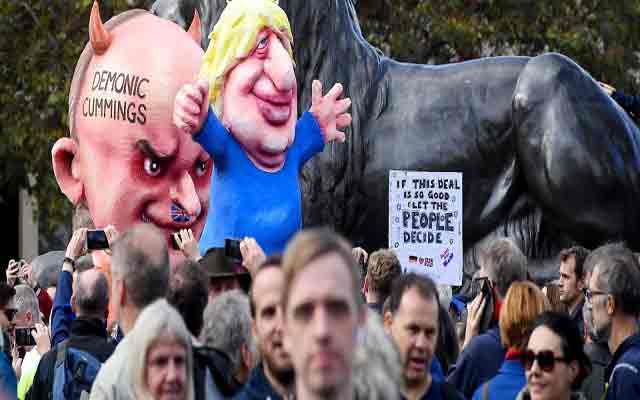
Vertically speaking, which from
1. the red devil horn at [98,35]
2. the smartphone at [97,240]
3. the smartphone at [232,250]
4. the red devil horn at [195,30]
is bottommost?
Result: the smartphone at [232,250]

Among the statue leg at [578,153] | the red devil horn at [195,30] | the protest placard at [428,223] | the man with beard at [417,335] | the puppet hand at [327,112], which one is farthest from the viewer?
the statue leg at [578,153]

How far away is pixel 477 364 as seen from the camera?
628 centimetres

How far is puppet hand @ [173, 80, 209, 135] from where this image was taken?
7.21 metres

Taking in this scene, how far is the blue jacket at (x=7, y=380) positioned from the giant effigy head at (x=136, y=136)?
3.43m

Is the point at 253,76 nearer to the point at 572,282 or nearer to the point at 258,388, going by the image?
the point at 572,282

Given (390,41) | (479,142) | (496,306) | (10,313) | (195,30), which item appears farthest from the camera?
(390,41)

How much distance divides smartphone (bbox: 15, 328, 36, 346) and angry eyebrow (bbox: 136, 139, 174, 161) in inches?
59.3

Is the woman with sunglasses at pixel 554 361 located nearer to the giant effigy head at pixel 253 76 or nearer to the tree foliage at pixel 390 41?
the giant effigy head at pixel 253 76

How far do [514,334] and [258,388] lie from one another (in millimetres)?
1610

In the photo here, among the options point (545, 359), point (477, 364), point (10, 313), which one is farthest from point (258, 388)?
point (10, 313)

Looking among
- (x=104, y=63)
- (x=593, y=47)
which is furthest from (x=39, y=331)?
(x=593, y=47)

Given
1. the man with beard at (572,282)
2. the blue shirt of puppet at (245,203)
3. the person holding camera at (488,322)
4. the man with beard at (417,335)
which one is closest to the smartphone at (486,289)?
the person holding camera at (488,322)

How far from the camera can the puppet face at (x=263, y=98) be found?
787 centimetres

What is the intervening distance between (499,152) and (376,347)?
712cm
